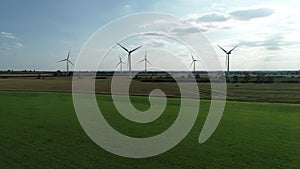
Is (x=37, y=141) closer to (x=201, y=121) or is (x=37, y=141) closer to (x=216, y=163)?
(x=216, y=163)

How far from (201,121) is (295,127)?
3.62 meters

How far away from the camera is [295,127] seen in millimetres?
11508

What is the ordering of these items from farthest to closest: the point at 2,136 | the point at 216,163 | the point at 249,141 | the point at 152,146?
the point at 2,136 < the point at 249,141 < the point at 152,146 < the point at 216,163

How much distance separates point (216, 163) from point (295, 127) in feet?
19.9

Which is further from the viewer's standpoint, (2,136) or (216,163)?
(2,136)

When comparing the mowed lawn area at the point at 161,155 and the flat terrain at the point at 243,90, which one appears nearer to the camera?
the mowed lawn area at the point at 161,155

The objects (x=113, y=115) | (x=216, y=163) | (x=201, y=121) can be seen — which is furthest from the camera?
(x=113, y=115)

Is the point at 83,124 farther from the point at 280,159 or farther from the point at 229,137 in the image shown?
the point at 280,159

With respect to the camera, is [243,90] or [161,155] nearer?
[161,155]

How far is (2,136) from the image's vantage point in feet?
32.2

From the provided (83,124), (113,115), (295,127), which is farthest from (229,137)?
(113,115)

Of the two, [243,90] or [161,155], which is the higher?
[243,90]

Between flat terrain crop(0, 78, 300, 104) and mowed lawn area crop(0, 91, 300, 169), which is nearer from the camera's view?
mowed lawn area crop(0, 91, 300, 169)

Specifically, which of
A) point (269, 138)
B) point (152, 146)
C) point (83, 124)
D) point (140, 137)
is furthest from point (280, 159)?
point (83, 124)
